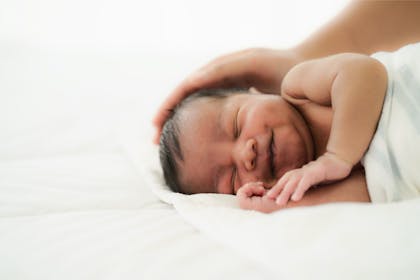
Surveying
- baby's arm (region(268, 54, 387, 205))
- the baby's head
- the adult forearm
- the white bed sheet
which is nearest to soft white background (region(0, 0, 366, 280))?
the white bed sheet

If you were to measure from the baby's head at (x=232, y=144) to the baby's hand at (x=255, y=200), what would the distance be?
0.11 metres

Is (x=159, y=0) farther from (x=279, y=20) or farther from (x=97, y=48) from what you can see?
(x=279, y=20)

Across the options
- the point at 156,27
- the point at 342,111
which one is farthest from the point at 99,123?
the point at 156,27

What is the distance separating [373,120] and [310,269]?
476 millimetres

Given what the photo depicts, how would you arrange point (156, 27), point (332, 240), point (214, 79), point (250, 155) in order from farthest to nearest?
point (156, 27) < point (214, 79) < point (250, 155) < point (332, 240)

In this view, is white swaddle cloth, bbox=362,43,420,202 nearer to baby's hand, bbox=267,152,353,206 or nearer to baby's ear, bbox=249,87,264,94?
baby's hand, bbox=267,152,353,206

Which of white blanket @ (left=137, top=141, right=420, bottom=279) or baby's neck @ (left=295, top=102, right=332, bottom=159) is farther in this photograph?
baby's neck @ (left=295, top=102, right=332, bottom=159)

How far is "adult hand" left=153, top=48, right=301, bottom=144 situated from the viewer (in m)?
1.23

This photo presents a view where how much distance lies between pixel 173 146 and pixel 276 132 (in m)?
0.24

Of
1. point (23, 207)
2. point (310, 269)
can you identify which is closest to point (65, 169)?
point (23, 207)

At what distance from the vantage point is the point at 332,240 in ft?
1.61

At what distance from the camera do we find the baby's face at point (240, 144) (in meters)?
0.94

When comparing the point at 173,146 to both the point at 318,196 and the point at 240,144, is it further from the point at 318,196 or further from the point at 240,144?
the point at 318,196

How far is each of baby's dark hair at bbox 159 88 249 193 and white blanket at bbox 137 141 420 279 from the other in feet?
1.29
